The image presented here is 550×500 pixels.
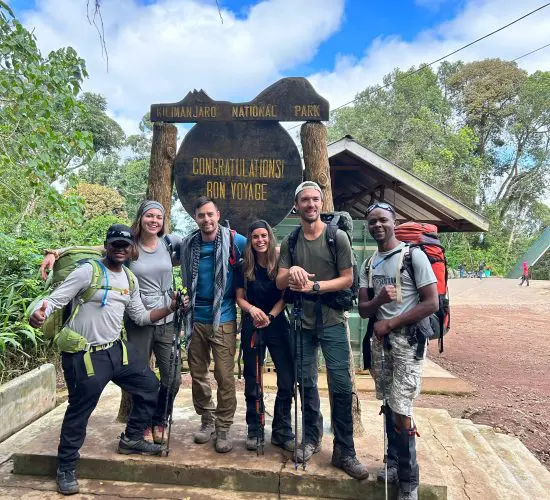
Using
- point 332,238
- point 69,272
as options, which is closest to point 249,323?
point 332,238

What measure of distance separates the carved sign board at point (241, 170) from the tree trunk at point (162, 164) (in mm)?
89

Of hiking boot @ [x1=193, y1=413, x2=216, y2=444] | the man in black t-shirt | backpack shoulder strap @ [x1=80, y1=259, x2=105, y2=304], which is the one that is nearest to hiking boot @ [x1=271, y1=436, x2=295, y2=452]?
the man in black t-shirt

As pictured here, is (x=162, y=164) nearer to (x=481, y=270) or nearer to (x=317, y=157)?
(x=317, y=157)

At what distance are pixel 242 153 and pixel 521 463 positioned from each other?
160 inches

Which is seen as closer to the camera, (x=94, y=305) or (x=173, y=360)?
(x=94, y=305)

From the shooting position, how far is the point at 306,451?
356 cm

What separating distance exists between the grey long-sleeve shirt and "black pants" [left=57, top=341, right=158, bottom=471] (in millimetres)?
133

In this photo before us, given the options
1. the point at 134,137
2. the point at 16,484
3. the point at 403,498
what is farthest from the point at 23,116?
the point at 134,137

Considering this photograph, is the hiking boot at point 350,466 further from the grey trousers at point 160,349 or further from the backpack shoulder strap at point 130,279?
the backpack shoulder strap at point 130,279

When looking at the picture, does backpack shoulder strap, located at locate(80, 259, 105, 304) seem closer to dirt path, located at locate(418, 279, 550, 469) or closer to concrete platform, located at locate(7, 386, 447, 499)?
concrete platform, located at locate(7, 386, 447, 499)

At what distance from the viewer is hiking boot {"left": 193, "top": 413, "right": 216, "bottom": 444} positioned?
3.85m

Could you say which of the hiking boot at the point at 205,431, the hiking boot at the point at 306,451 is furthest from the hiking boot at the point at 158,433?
the hiking boot at the point at 306,451

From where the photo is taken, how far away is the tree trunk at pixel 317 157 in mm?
4348

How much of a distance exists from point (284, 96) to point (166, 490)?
3511mm
